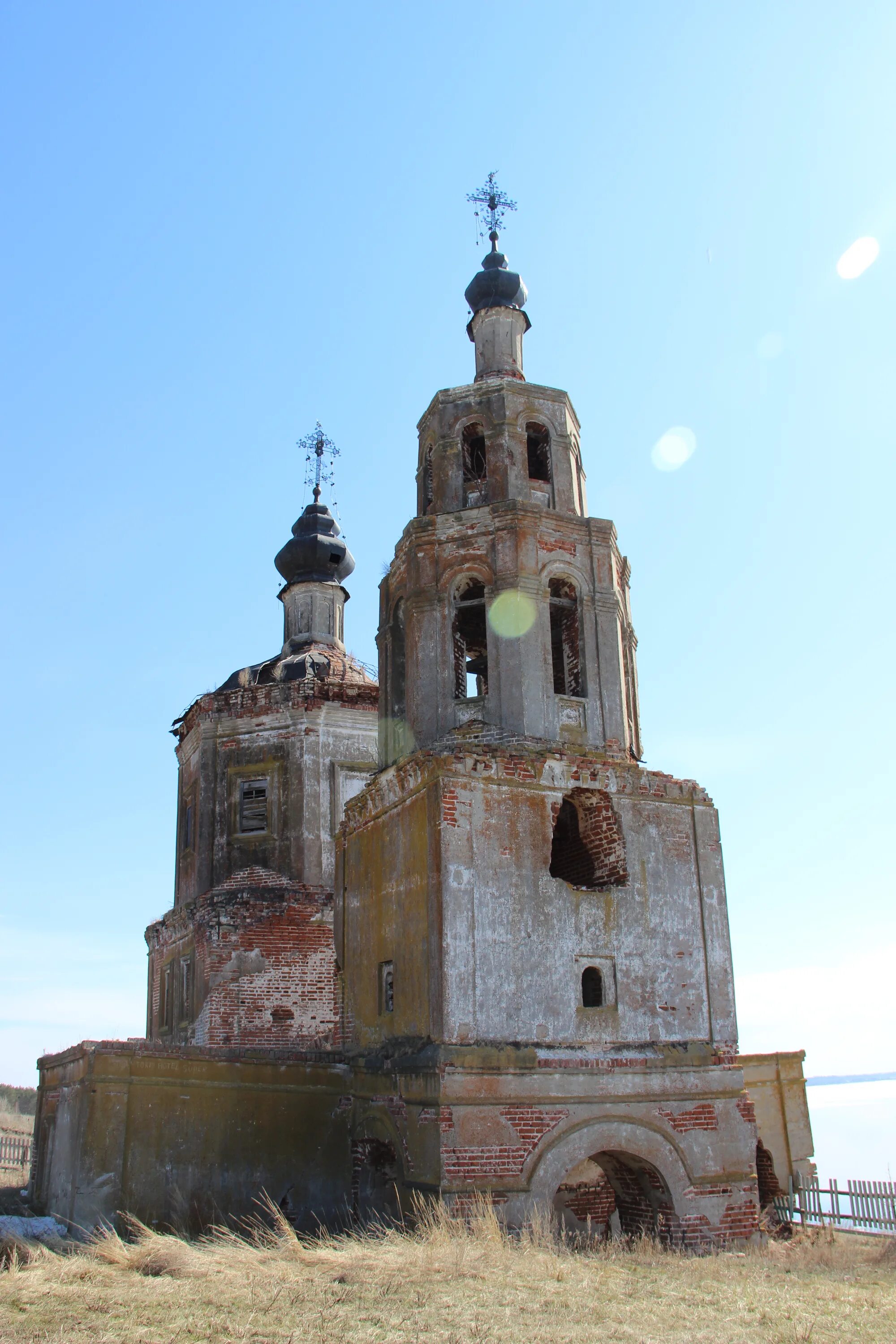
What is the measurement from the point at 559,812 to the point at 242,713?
27.2 feet


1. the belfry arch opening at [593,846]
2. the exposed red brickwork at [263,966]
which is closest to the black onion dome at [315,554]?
the exposed red brickwork at [263,966]

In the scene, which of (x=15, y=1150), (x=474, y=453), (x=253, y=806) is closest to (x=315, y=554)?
(x=253, y=806)

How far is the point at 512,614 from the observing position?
1370 cm

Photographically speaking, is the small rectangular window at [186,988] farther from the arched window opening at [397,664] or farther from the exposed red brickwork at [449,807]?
the exposed red brickwork at [449,807]

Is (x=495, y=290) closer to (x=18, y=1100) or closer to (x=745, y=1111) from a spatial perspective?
(x=745, y=1111)

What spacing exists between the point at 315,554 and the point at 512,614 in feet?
32.4

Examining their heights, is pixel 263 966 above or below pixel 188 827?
below

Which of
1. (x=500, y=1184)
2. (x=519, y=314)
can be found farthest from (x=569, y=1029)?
(x=519, y=314)

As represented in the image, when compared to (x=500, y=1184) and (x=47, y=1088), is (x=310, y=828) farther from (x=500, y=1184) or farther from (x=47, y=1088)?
(x=500, y=1184)

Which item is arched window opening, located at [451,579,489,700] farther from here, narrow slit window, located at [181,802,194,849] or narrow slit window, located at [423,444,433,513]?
narrow slit window, located at [181,802,194,849]

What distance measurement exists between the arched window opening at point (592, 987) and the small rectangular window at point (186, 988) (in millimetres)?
8797

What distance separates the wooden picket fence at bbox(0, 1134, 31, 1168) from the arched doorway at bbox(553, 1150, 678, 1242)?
16.3 m

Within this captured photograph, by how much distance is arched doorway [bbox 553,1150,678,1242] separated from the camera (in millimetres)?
11648

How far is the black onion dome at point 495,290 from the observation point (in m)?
16.3
